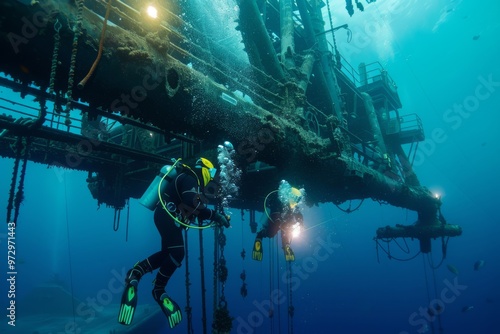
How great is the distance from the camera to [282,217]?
718 cm

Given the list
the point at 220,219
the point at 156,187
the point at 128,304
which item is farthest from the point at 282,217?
the point at 128,304

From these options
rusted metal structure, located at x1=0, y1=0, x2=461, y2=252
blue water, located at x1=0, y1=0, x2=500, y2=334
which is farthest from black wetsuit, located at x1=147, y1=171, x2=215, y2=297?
blue water, located at x1=0, y1=0, x2=500, y2=334

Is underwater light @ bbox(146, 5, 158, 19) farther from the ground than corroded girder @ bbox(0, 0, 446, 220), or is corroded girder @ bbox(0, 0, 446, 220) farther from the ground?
underwater light @ bbox(146, 5, 158, 19)

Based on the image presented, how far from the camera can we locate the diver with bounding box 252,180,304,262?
7191mm

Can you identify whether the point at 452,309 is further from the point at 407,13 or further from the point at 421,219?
the point at 421,219

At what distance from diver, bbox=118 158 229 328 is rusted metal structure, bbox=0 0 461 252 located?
70 cm

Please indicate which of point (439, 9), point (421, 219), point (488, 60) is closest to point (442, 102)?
point (488, 60)

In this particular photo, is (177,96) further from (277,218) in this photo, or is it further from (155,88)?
(277,218)

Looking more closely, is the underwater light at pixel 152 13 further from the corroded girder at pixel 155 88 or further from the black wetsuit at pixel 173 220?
the black wetsuit at pixel 173 220

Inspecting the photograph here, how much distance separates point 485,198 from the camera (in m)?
106

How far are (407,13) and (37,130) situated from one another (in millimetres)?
→ 63982

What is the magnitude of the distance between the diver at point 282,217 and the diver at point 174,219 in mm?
2865

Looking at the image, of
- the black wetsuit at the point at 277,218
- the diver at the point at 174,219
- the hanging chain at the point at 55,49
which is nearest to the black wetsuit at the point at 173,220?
the diver at the point at 174,219

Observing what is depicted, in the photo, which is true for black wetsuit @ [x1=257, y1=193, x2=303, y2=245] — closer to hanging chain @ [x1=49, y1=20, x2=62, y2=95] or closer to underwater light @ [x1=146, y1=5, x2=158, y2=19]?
underwater light @ [x1=146, y1=5, x2=158, y2=19]
